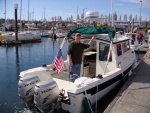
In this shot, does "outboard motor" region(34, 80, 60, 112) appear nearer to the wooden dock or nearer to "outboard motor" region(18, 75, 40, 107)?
"outboard motor" region(18, 75, 40, 107)

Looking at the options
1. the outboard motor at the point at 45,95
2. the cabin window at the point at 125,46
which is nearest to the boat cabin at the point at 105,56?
the cabin window at the point at 125,46

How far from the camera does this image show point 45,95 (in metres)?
5.58

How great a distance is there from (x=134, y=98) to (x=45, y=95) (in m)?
2.80

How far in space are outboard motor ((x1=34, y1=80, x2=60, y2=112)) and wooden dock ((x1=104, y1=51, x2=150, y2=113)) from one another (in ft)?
5.17

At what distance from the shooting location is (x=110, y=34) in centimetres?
740

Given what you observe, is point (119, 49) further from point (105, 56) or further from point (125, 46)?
point (125, 46)

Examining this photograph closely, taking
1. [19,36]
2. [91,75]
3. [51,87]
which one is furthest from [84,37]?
[19,36]

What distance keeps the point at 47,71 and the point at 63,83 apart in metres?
0.89

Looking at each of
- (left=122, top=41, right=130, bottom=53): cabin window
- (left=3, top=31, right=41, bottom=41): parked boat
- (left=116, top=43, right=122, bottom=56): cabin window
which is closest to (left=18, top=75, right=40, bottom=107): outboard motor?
(left=116, top=43, right=122, bottom=56): cabin window

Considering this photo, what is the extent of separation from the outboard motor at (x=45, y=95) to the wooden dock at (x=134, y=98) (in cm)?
158

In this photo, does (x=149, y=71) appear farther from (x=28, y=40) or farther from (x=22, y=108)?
(x=28, y=40)

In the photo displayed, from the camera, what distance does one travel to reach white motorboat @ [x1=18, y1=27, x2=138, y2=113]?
5676mm

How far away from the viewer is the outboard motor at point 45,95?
5.53 meters

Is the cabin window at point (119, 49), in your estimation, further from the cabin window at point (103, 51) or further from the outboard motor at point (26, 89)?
the outboard motor at point (26, 89)
